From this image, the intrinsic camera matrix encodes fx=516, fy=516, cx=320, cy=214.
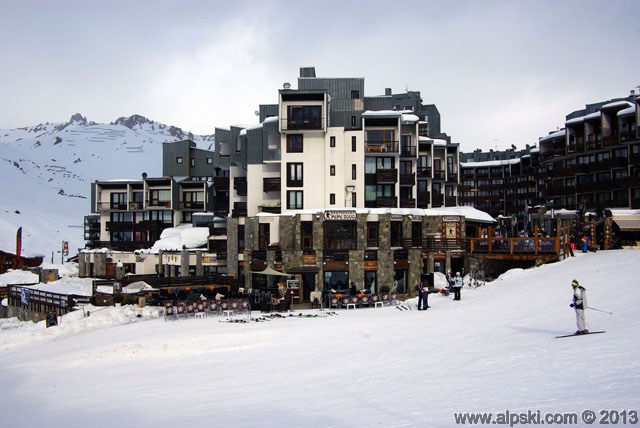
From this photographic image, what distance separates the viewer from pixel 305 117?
47438mm

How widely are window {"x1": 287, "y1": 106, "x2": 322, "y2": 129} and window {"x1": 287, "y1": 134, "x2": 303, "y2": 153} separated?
1.19m

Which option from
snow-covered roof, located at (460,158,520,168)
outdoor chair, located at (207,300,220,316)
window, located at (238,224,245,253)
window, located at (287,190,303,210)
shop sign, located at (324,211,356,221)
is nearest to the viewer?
outdoor chair, located at (207,300,220,316)

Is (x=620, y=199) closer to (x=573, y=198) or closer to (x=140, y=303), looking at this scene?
(x=573, y=198)

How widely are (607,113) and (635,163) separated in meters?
8.07

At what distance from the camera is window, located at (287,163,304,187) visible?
48312 mm

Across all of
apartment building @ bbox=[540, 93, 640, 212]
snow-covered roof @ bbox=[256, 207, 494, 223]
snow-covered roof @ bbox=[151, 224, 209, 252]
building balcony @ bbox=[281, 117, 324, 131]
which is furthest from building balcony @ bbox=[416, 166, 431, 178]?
snow-covered roof @ bbox=[151, 224, 209, 252]

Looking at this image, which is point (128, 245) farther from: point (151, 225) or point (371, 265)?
point (371, 265)

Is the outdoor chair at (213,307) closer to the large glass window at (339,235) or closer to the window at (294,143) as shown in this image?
the large glass window at (339,235)

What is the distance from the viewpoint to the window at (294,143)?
48219 millimetres

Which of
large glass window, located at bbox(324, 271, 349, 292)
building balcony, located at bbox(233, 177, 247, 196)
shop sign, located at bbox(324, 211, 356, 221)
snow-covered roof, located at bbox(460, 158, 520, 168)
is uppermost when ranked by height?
snow-covered roof, located at bbox(460, 158, 520, 168)

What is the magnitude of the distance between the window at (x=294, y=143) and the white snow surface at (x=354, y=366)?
76.7 ft

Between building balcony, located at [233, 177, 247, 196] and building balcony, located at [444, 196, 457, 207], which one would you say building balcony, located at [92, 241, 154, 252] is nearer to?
building balcony, located at [233, 177, 247, 196]

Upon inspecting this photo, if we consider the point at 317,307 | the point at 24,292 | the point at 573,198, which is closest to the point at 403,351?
the point at 317,307

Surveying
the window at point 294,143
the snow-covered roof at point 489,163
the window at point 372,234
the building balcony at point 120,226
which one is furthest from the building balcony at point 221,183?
the snow-covered roof at point 489,163
